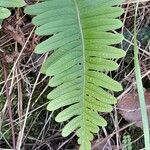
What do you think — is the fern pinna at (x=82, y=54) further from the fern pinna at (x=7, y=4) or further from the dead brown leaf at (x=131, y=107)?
the dead brown leaf at (x=131, y=107)

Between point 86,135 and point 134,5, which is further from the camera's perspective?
point 134,5

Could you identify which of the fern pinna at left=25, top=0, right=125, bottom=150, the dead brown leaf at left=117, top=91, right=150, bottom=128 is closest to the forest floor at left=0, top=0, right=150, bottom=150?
the dead brown leaf at left=117, top=91, right=150, bottom=128

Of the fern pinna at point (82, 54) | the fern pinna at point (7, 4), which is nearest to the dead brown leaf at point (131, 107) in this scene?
the fern pinna at point (82, 54)

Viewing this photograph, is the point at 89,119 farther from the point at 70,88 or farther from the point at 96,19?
the point at 96,19

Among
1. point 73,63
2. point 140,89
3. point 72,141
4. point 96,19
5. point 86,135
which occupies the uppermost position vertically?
point 96,19

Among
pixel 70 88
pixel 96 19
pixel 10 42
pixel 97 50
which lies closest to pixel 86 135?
pixel 70 88
